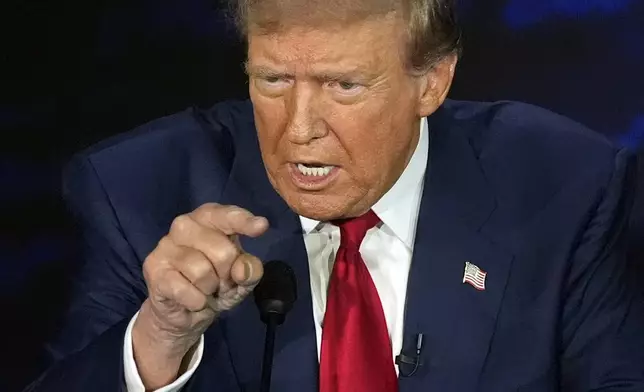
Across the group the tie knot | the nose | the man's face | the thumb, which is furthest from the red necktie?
the thumb

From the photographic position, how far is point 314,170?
4.73 ft

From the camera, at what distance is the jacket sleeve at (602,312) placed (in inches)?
64.8

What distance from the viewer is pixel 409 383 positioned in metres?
1.58

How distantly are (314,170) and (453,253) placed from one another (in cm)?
32

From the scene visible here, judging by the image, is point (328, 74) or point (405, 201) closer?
point (328, 74)

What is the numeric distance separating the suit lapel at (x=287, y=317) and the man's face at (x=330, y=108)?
164 millimetres

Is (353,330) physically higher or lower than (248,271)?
lower

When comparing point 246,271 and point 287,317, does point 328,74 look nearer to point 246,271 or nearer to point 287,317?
point 246,271

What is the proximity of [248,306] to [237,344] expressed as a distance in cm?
6

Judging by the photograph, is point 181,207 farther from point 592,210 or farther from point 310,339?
point 592,210

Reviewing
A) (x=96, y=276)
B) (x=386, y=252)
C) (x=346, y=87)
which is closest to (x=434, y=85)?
(x=346, y=87)

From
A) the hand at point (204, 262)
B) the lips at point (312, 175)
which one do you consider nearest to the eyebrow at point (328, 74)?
the lips at point (312, 175)

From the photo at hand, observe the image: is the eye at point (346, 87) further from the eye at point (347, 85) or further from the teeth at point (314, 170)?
the teeth at point (314, 170)

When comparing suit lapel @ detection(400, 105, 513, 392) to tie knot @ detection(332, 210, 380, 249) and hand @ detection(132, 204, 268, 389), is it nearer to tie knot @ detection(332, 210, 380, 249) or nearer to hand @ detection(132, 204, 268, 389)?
tie knot @ detection(332, 210, 380, 249)
